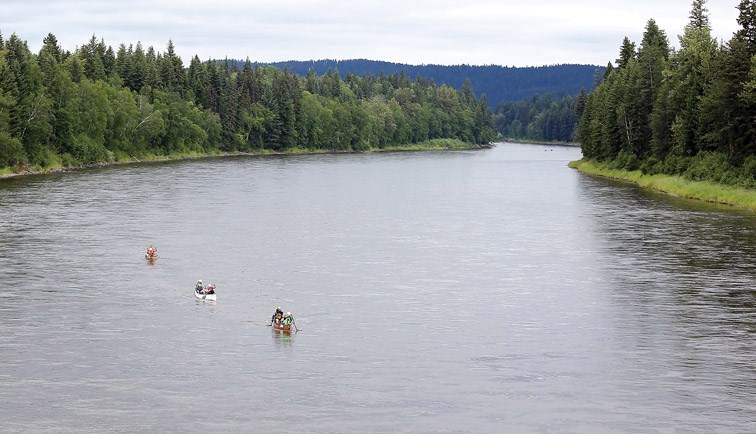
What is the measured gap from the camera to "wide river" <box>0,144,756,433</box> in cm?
3152

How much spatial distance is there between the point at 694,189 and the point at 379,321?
65.0 meters

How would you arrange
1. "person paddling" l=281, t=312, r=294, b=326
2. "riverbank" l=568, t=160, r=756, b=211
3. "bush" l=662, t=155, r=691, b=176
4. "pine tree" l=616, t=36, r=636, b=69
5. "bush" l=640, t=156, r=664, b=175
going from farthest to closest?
"pine tree" l=616, t=36, r=636, b=69 → "bush" l=640, t=156, r=664, b=175 → "bush" l=662, t=155, r=691, b=176 → "riverbank" l=568, t=160, r=756, b=211 → "person paddling" l=281, t=312, r=294, b=326

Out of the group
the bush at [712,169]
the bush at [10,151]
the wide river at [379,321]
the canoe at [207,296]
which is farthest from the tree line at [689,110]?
the bush at [10,151]

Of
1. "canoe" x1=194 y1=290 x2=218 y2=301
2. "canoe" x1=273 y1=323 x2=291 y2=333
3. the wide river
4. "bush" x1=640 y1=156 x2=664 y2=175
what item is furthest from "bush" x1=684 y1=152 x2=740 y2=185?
"canoe" x1=273 y1=323 x2=291 y2=333

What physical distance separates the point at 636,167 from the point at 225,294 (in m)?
89.3

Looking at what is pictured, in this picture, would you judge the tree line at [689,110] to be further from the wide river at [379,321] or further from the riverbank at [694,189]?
the wide river at [379,321]

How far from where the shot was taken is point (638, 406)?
→ 32031 mm

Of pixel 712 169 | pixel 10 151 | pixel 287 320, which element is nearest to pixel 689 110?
pixel 712 169

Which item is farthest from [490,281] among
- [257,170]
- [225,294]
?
[257,170]

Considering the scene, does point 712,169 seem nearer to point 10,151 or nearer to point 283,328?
point 283,328

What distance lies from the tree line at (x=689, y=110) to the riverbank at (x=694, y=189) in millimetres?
887

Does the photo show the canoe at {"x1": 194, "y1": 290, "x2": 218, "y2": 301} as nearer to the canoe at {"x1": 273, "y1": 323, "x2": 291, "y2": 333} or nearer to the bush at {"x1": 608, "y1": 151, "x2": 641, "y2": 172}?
the canoe at {"x1": 273, "y1": 323, "x2": 291, "y2": 333}

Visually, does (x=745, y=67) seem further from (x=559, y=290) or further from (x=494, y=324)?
(x=494, y=324)

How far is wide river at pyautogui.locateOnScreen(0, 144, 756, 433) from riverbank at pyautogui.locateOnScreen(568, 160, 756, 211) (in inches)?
87.3
